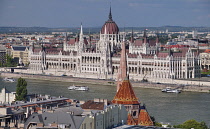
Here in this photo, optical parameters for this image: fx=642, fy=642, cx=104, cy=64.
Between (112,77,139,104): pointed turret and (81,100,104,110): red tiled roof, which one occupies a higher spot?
(112,77,139,104): pointed turret

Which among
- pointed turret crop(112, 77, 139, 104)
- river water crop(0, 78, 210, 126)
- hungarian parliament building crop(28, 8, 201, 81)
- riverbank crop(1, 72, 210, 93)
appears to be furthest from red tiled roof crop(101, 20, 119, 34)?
pointed turret crop(112, 77, 139, 104)

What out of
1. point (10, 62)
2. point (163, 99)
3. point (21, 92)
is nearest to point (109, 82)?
point (163, 99)

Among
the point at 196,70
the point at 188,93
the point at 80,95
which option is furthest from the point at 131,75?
the point at 80,95

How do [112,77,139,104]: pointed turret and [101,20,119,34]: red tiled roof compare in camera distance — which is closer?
[112,77,139,104]: pointed turret

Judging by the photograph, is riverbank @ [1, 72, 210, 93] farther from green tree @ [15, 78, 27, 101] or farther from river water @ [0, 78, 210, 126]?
green tree @ [15, 78, 27, 101]

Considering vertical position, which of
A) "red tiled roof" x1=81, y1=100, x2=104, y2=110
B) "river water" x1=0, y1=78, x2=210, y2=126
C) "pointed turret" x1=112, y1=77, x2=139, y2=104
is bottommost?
"river water" x1=0, y1=78, x2=210, y2=126

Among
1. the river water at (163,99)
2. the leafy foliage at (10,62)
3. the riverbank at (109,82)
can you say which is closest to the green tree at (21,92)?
the river water at (163,99)
